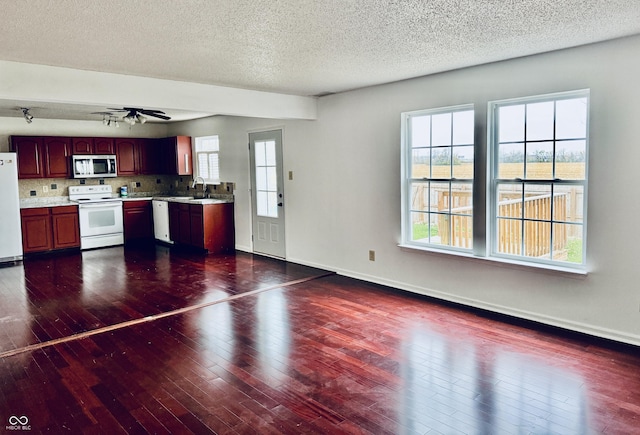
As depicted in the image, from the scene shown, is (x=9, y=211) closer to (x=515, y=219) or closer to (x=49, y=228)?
(x=49, y=228)

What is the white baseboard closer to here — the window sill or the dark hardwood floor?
the dark hardwood floor

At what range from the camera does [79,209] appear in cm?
810

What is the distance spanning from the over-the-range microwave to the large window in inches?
237

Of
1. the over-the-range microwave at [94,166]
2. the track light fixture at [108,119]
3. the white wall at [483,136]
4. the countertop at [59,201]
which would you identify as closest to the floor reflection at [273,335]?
the white wall at [483,136]

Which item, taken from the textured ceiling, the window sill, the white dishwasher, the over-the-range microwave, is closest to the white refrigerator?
the over-the-range microwave

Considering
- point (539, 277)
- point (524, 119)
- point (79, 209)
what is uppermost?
point (524, 119)

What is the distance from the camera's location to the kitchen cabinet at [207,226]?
7613 millimetres

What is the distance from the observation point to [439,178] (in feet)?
16.0

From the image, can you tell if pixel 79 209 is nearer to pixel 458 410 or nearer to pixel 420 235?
pixel 420 235

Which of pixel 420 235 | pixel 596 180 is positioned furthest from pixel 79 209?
pixel 596 180

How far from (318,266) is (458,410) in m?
3.78

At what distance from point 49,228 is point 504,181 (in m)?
7.23

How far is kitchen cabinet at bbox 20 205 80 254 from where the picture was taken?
759 cm

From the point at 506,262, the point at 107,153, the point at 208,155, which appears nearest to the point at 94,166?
the point at 107,153
